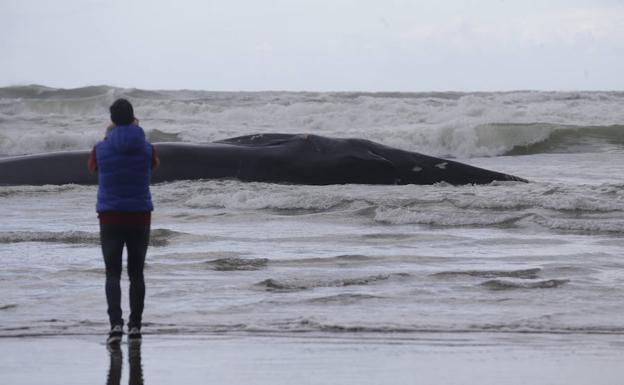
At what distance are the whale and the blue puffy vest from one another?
27.8 feet

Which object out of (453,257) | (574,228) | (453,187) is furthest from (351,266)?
(453,187)

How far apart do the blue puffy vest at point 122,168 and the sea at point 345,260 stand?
814mm

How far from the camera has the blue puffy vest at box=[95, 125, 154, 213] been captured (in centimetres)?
705

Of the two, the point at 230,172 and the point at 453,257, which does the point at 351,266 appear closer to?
the point at 453,257

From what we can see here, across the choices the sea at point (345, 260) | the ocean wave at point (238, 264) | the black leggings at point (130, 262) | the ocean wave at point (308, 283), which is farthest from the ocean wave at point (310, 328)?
the ocean wave at point (238, 264)

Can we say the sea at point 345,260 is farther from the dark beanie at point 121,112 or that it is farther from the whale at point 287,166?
the dark beanie at point 121,112

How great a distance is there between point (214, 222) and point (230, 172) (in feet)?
10.5

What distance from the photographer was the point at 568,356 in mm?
6559

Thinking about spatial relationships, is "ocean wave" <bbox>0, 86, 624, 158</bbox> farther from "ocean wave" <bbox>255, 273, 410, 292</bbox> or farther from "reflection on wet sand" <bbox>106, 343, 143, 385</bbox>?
"reflection on wet sand" <bbox>106, 343, 143, 385</bbox>

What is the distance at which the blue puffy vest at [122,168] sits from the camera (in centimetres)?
705

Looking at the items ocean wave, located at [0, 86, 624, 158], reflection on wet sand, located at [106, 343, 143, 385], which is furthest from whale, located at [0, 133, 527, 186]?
ocean wave, located at [0, 86, 624, 158]

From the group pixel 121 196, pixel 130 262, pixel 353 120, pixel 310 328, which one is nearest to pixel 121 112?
pixel 121 196

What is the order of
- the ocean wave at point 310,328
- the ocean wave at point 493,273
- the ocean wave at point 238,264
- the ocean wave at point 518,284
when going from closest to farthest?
1. the ocean wave at point 310,328
2. the ocean wave at point 518,284
3. the ocean wave at point 493,273
4. the ocean wave at point 238,264

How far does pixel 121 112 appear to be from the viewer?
709 centimetres
